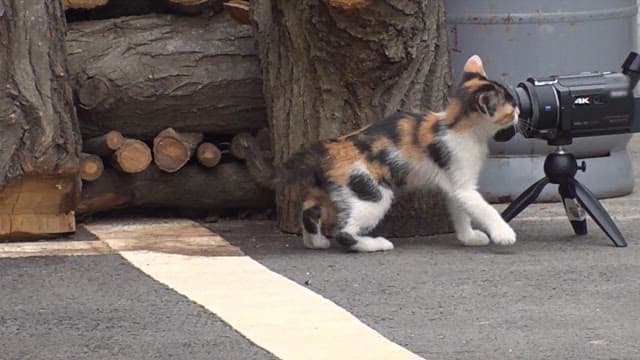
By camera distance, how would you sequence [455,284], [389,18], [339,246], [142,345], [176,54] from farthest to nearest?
[176,54] → [339,246] → [389,18] → [455,284] → [142,345]

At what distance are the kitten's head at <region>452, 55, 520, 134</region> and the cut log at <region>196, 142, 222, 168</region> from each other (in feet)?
5.47

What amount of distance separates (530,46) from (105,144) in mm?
2496

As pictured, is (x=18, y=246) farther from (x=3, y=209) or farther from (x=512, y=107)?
(x=512, y=107)

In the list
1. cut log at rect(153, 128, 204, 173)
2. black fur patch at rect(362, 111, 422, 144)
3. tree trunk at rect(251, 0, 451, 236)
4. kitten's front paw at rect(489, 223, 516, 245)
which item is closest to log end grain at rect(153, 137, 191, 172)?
cut log at rect(153, 128, 204, 173)

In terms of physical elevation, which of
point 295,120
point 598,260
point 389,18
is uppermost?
point 389,18

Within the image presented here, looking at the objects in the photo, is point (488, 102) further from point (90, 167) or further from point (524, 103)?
point (90, 167)

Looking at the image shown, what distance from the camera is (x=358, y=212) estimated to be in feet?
23.6

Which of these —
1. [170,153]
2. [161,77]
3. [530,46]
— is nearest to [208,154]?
[170,153]

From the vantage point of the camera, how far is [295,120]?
7762 millimetres

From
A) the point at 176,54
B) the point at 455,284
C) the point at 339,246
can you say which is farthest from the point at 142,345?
the point at 176,54

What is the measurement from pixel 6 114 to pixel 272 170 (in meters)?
1.40

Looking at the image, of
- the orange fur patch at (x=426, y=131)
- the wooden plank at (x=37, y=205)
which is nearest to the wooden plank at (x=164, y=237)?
the wooden plank at (x=37, y=205)

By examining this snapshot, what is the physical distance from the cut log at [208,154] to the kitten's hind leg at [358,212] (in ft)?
4.52

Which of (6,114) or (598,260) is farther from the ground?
(6,114)
